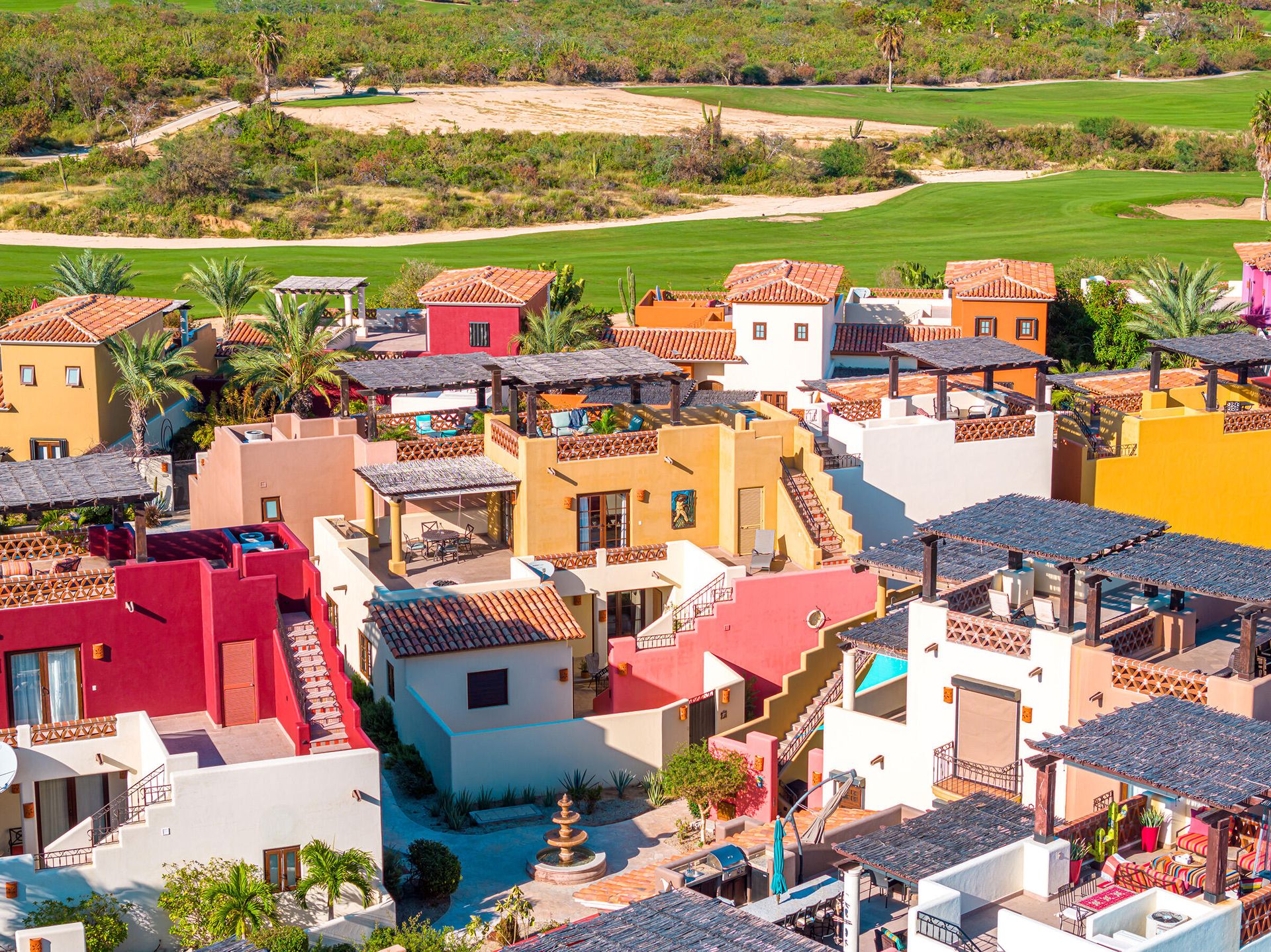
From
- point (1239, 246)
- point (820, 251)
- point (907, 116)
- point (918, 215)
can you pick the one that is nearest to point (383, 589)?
point (1239, 246)

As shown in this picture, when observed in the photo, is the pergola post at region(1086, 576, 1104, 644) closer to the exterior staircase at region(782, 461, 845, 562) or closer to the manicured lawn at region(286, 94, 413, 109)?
the exterior staircase at region(782, 461, 845, 562)

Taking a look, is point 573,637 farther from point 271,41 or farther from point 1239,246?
point 271,41

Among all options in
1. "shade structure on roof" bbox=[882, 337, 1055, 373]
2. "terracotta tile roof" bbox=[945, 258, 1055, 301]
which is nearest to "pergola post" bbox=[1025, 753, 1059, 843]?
"shade structure on roof" bbox=[882, 337, 1055, 373]

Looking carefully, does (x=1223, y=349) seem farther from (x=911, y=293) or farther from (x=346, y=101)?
(x=346, y=101)

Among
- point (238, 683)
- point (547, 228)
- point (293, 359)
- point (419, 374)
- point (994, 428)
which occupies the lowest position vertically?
point (238, 683)

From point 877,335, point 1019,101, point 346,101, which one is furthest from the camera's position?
point 1019,101

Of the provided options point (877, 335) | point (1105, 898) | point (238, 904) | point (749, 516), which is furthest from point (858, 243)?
point (1105, 898)

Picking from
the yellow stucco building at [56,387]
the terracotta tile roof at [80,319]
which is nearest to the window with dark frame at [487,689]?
the yellow stucco building at [56,387]
